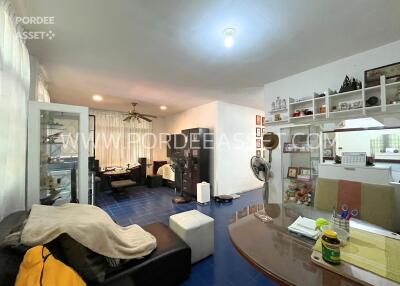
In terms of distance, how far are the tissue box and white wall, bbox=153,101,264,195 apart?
429 millimetres

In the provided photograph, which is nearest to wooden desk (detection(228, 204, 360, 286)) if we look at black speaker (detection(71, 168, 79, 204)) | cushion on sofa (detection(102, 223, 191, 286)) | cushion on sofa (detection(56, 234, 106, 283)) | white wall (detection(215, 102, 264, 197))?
cushion on sofa (detection(102, 223, 191, 286))

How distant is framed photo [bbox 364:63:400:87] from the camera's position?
1.97m

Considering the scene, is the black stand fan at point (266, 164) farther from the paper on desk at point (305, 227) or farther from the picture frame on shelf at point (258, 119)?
the picture frame on shelf at point (258, 119)

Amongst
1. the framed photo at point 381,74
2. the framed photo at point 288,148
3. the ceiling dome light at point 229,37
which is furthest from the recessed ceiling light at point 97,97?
the framed photo at point 381,74

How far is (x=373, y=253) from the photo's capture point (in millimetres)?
967

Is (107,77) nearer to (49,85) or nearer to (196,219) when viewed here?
(49,85)

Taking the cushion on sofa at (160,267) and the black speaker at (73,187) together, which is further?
the black speaker at (73,187)

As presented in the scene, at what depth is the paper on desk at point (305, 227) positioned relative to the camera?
1.16 metres

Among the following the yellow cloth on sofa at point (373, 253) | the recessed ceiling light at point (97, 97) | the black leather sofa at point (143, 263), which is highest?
the recessed ceiling light at point (97, 97)

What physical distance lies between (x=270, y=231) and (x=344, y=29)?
2.08 meters

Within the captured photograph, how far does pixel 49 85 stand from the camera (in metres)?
3.36

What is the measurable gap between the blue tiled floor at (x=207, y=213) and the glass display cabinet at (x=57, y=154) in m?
1.10

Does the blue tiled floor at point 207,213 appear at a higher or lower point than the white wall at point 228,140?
lower

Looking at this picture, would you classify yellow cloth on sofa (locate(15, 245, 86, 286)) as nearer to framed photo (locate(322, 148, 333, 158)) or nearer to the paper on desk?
the paper on desk
